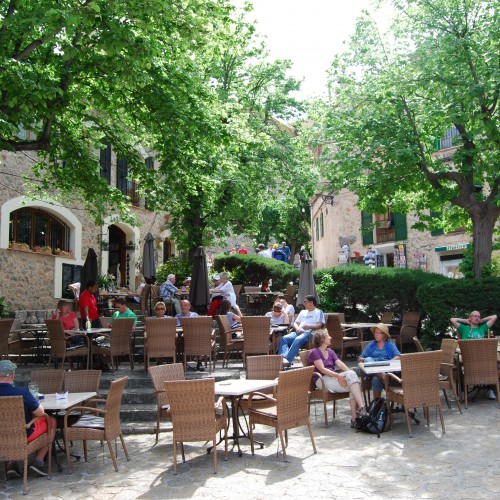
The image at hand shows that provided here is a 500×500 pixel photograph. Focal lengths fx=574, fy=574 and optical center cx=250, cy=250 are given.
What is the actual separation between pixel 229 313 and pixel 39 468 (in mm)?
5882

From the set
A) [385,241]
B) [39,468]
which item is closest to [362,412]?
[39,468]

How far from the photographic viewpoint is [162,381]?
6.96m

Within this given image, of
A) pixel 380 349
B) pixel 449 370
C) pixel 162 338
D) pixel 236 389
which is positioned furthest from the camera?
pixel 162 338

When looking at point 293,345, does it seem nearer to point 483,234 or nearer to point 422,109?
point 483,234

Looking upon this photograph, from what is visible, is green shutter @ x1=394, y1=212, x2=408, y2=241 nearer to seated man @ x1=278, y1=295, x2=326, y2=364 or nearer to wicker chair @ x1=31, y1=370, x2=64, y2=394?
seated man @ x1=278, y1=295, x2=326, y2=364

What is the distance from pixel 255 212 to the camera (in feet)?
67.8

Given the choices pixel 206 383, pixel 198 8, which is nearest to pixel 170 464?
pixel 206 383

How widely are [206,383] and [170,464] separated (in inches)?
43.7

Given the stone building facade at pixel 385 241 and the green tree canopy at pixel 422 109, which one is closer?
the green tree canopy at pixel 422 109

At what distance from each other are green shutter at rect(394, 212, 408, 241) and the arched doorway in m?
11.9

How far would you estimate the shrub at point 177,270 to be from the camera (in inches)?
733

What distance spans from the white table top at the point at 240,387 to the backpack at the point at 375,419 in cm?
133

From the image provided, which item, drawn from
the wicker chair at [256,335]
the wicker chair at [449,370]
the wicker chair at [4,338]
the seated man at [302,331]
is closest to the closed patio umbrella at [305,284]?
the seated man at [302,331]

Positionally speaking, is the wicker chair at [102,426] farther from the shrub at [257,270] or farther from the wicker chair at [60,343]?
the shrub at [257,270]
